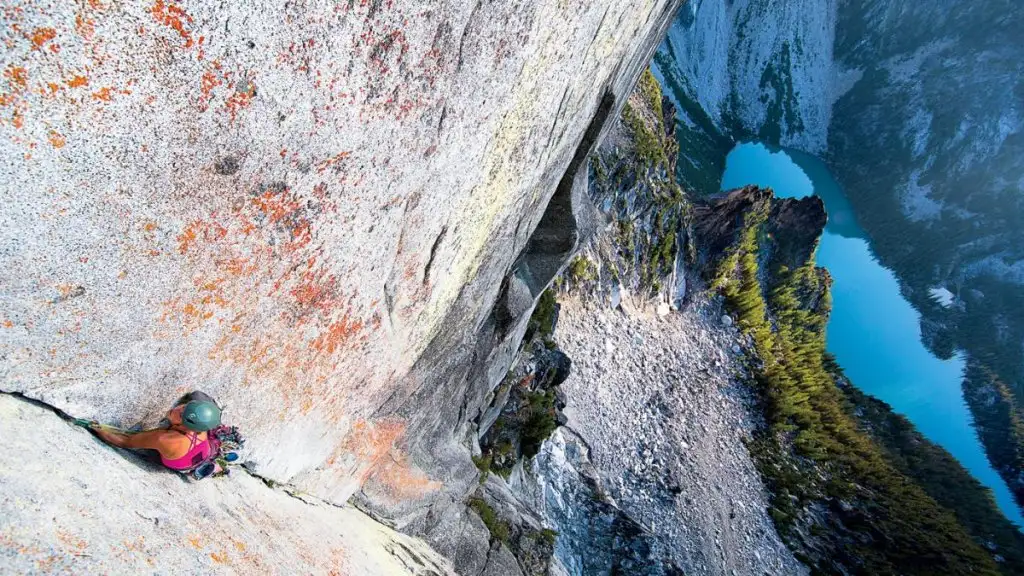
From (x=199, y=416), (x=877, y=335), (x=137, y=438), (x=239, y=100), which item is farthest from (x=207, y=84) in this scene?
(x=877, y=335)

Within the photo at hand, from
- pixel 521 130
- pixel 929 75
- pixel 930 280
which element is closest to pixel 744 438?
pixel 521 130

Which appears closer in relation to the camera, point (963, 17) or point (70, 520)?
point (70, 520)

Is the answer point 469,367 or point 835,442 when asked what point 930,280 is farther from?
point 469,367

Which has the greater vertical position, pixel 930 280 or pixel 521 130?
pixel 930 280

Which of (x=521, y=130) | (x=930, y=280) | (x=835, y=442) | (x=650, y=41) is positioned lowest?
(x=521, y=130)

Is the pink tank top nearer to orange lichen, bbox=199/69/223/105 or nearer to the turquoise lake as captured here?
orange lichen, bbox=199/69/223/105

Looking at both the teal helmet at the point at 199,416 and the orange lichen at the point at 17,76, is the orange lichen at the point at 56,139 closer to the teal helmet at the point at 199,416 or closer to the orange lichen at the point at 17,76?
the orange lichen at the point at 17,76

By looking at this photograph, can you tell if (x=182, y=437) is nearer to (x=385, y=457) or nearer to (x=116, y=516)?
(x=116, y=516)
